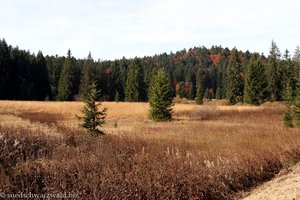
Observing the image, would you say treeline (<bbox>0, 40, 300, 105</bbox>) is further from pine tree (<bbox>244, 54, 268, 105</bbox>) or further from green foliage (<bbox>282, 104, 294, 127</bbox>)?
green foliage (<bbox>282, 104, 294, 127</bbox>)

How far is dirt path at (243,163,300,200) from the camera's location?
6.12 metres

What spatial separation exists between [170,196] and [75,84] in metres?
69.8

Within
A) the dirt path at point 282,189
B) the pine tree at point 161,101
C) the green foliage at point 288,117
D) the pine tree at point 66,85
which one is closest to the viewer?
the dirt path at point 282,189

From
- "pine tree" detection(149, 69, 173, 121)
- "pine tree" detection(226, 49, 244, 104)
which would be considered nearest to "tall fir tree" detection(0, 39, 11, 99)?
"pine tree" detection(226, 49, 244, 104)

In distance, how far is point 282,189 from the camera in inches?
256

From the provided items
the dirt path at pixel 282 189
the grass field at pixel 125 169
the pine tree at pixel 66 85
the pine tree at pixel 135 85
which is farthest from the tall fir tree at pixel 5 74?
the dirt path at pixel 282 189

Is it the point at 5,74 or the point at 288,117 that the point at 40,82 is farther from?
the point at 288,117

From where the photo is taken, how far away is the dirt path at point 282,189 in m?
6.12

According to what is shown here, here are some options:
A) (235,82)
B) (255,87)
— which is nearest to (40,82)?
(235,82)

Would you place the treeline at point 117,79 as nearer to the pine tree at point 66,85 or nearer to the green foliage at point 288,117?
the pine tree at point 66,85

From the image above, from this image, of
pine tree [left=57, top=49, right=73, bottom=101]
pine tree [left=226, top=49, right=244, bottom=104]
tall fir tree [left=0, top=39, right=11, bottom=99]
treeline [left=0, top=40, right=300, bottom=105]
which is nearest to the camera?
treeline [left=0, top=40, right=300, bottom=105]

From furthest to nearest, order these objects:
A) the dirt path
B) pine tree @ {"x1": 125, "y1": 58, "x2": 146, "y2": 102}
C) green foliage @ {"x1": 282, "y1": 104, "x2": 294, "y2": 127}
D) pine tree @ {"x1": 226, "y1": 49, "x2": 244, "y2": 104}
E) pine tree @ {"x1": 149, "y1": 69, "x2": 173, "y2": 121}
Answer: pine tree @ {"x1": 125, "y1": 58, "x2": 146, "y2": 102}, pine tree @ {"x1": 226, "y1": 49, "x2": 244, "y2": 104}, pine tree @ {"x1": 149, "y1": 69, "x2": 173, "y2": 121}, green foliage @ {"x1": 282, "y1": 104, "x2": 294, "y2": 127}, the dirt path

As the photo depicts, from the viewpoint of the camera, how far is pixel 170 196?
6641 millimetres

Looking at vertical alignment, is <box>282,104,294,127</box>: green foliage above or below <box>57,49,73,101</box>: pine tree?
below
